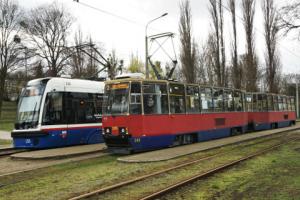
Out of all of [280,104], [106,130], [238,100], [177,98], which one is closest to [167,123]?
[177,98]

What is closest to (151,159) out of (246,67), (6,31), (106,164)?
(106,164)

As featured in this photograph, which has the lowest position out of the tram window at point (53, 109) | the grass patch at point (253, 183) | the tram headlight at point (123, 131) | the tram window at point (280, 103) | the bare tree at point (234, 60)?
the grass patch at point (253, 183)

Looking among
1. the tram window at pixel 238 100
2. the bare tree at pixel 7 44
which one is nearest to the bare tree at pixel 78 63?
the bare tree at pixel 7 44

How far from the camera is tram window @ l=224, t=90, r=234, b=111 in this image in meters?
23.1

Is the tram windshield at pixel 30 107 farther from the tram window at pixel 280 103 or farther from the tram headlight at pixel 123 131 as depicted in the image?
the tram window at pixel 280 103

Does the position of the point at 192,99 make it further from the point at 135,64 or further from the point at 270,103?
the point at 135,64

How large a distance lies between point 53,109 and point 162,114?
15.2ft

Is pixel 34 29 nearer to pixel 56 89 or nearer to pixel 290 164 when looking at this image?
pixel 56 89

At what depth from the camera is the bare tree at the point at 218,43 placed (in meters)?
37.8

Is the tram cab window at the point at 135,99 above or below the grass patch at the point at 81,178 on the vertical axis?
above

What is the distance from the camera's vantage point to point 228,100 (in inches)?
928

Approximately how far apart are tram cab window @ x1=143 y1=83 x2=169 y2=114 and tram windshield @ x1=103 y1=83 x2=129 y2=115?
779 mm

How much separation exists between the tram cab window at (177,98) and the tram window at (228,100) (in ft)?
17.4

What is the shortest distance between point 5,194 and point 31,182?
4.28ft
